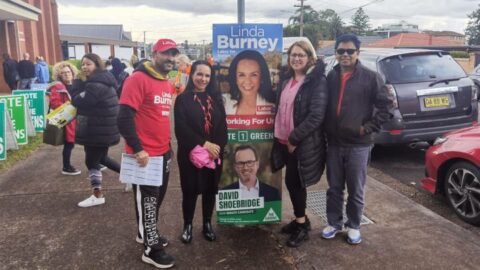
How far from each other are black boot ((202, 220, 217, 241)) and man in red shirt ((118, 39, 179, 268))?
49 centimetres

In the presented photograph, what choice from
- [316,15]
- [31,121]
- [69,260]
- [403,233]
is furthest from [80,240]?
[316,15]

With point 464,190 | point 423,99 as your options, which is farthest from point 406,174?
point 464,190

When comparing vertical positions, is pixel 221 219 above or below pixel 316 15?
below

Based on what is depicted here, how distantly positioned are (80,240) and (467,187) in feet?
12.2

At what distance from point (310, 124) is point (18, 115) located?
253 inches

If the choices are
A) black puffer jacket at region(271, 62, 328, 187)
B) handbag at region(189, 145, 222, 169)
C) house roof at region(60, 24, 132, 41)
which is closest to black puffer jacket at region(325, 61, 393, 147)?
black puffer jacket at region(271, 62, 328, 187)

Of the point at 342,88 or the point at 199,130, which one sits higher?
the point at 342,88

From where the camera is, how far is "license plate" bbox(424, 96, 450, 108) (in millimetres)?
5657

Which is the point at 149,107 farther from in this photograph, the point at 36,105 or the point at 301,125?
the point at 36,105

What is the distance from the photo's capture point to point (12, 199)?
4695mm

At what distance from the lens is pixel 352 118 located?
128 inches

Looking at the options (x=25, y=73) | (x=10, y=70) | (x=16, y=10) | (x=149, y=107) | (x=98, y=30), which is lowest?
(x=149, y=107)

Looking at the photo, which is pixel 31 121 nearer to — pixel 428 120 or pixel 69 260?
pixel 69 260

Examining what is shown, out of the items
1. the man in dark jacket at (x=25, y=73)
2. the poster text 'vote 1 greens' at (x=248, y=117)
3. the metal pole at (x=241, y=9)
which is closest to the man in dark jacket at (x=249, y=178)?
the poster text 'vote 1 greens' at (x=248, y=117)
